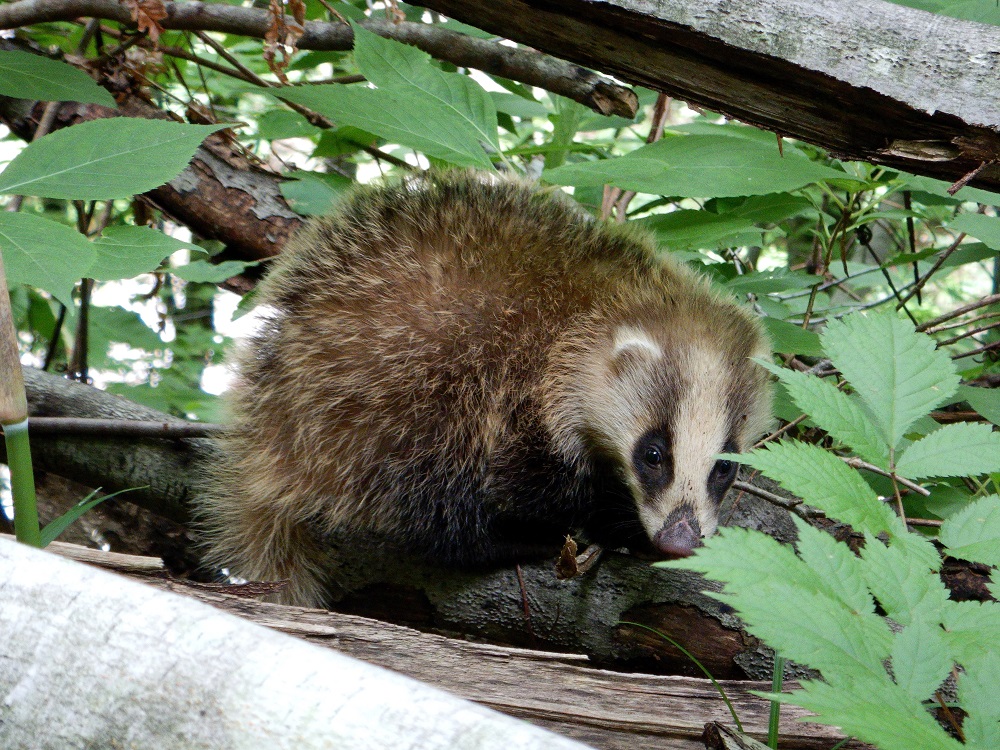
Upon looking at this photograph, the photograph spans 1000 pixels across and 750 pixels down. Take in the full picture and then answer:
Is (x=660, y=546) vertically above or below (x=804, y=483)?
below

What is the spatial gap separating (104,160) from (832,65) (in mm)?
1813

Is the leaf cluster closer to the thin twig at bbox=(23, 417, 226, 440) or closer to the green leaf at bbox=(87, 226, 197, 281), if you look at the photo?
the green leaf at bbox=(87, 226, 197, 281)

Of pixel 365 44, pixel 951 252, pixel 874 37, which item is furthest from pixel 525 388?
pixel 951 252

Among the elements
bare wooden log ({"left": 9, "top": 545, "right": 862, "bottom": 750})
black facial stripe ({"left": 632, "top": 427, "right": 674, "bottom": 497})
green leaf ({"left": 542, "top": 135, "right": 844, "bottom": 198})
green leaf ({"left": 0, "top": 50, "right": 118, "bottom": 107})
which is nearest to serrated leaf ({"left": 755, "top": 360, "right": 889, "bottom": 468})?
bare wooden log ({"left": 9, "top": 545, "right": 862, "bottom": 750})

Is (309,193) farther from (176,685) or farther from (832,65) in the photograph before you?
(176,685)

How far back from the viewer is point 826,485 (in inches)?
59.2

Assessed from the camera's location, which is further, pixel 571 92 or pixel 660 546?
pixel 571 92

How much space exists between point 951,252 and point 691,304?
1.22 metres

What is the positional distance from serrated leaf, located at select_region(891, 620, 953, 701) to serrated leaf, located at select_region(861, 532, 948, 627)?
0.03 meters

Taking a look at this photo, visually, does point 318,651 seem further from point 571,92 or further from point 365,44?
point 571,92

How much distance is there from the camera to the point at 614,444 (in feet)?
9.47

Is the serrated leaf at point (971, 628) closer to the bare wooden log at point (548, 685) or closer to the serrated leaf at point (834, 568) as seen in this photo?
the serrated leaf at point (834, 568)

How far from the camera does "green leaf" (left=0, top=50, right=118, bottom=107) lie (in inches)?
104

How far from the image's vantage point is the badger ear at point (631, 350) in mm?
2832
